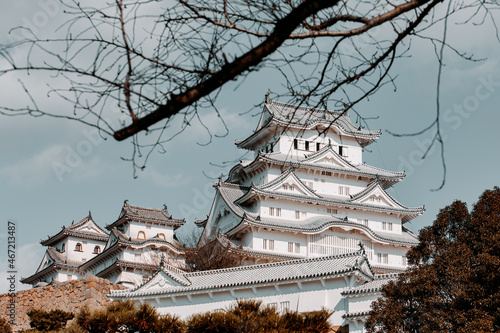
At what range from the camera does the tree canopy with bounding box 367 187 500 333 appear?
15.2 m

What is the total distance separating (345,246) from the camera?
37969mm

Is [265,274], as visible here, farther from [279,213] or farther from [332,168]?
[332,168]

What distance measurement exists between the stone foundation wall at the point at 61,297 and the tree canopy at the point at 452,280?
16003 millimetres

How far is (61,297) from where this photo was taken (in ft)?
98.5

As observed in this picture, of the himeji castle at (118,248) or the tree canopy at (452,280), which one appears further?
the himeji castle at (118,248)

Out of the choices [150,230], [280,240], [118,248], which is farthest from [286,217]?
[118,248]

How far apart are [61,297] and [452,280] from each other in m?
19.7

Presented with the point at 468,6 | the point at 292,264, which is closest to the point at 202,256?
the point at 292,264

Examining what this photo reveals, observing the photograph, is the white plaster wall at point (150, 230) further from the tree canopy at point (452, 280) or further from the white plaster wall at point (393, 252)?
the tree canopy at point (452, 280)

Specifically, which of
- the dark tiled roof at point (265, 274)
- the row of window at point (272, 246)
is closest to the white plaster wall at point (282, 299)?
the dark tiled roof at point (265, 274)

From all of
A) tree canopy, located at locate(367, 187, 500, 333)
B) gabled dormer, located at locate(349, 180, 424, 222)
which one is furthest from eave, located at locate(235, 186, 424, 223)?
tree canopy, located at locate(367, 187, 500, 333)

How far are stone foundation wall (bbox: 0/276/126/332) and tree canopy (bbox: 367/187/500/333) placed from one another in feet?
52.5

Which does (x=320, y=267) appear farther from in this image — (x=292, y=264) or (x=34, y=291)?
(x=34, y=291)

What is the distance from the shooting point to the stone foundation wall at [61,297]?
29297 mm
